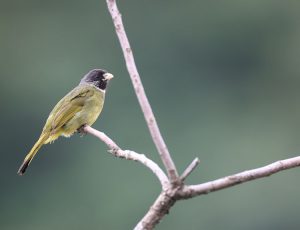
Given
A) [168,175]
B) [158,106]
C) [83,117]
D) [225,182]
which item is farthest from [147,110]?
[158,106]

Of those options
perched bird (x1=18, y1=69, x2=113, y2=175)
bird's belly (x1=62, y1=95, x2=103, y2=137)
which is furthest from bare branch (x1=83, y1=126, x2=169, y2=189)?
bird's belly (x1=62, y1=95, x2=103, y2=137)

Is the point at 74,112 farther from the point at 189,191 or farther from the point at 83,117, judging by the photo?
the point at 189,191

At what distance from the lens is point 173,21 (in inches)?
1375

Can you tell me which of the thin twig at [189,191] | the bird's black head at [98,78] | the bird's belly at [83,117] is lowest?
the thin twig at [189,191]

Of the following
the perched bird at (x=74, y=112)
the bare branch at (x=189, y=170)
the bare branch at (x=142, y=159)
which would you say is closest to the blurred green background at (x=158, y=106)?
the perched bird at (x=74, y=112)

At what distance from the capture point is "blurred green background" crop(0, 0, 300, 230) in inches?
988

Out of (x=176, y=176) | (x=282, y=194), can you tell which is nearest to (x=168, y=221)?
(x=282, y=194)

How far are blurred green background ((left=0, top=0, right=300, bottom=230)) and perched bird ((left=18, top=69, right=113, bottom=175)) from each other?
16.2m

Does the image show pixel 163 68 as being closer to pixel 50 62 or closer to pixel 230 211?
pixel 50 62

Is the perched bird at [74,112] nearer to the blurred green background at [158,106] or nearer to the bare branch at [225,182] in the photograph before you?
the bare branch at [225,182]

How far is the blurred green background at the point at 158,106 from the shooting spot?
25.1m

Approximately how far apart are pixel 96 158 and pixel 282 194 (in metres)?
4.87

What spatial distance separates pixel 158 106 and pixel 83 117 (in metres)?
21.2

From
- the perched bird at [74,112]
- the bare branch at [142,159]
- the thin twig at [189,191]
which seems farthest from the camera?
the perched bird at [74,112]
